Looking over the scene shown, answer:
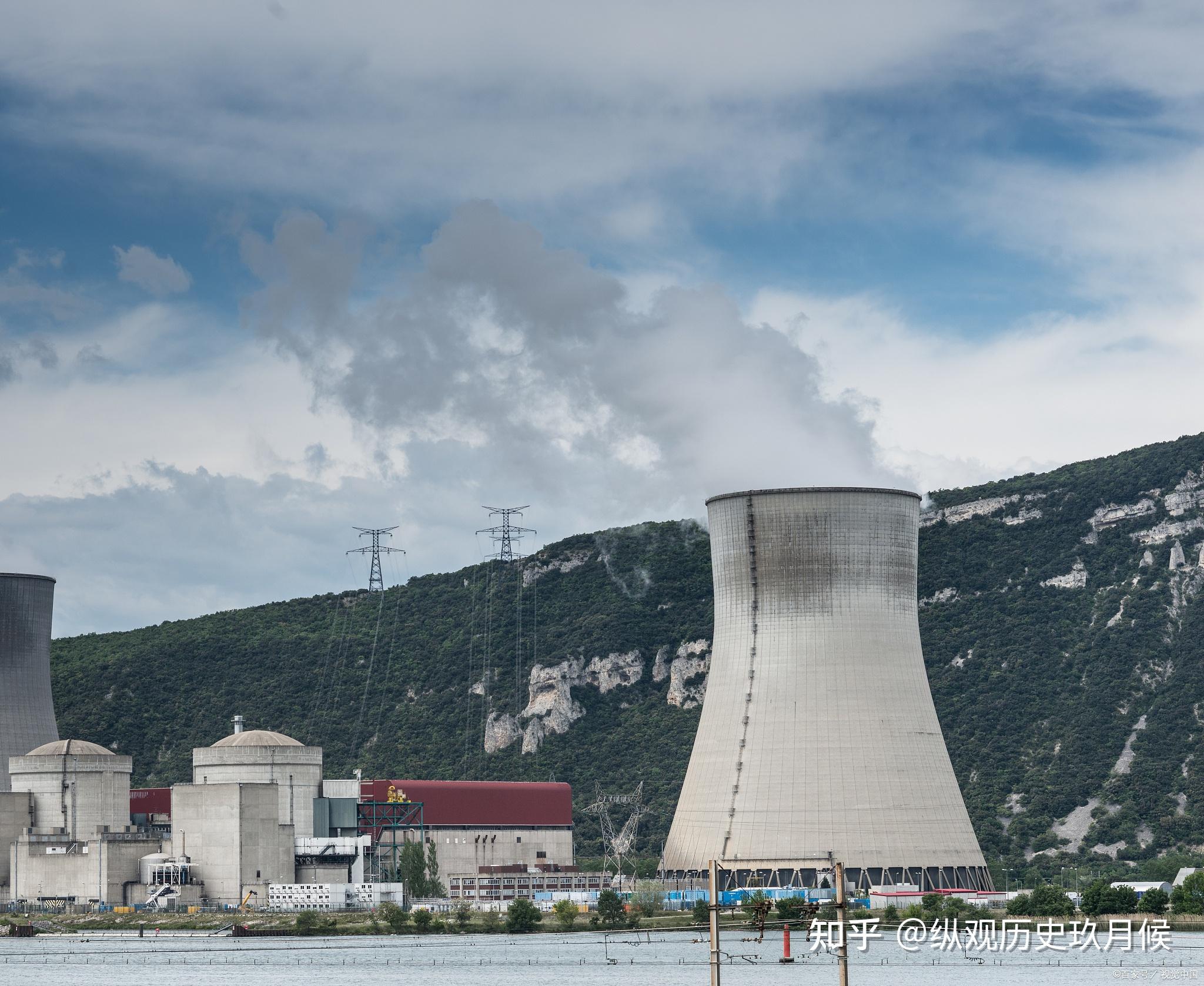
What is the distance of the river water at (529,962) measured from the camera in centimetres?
6938

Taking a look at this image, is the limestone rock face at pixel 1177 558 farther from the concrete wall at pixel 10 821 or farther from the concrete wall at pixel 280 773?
the concrete wall at pixel 10 821

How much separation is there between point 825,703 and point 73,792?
3927 centimetres

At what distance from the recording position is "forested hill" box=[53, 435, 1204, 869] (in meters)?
118

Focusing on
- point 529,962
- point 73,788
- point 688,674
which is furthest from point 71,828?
point 688,674

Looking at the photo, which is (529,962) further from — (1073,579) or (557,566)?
(557,566)

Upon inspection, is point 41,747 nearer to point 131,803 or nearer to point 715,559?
point 131,803

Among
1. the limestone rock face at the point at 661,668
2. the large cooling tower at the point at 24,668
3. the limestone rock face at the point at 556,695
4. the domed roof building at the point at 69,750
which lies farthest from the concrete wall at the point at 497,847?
A: the limestone rock face at the point at 661,668

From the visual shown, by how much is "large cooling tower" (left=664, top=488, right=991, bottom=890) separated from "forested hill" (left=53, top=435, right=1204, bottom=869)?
1377 inches

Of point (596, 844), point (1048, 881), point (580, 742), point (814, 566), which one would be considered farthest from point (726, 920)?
point (580, 742)

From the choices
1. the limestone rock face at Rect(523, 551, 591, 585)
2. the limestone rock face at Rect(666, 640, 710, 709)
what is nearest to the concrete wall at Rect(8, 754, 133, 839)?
the limestone rock face at Rect(666, 640, 710, 709)

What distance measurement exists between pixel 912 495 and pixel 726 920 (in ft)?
66.5

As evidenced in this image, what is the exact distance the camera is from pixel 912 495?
78.6 meters

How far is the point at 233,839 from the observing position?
90.3 meters

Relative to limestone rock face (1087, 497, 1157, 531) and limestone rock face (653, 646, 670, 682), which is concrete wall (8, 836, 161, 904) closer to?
limestone rock face (653, 646, 670, 682)
